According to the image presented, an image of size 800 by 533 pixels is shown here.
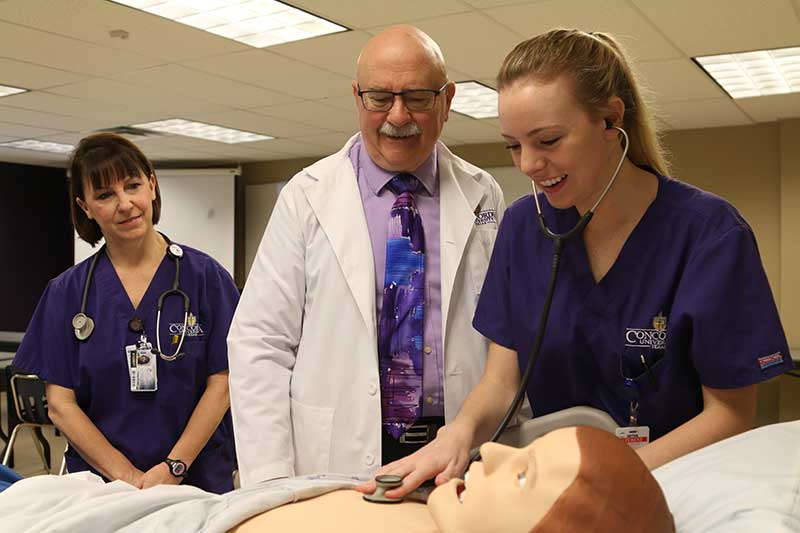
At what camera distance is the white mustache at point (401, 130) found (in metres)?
1.59

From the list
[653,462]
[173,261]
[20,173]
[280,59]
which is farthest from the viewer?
[20,173]

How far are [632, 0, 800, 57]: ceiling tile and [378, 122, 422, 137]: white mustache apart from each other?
2.19m

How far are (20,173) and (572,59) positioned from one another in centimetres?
896

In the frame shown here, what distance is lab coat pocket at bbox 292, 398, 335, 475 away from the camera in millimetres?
1633

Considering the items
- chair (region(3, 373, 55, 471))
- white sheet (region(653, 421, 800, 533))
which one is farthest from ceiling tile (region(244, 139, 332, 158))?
white sheet (region(653, 421, 800, 533))

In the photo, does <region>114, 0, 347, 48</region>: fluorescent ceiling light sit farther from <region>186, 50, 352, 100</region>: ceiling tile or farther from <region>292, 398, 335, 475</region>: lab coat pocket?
<region>292, 398, 335, 475</region>: lab coat pocket

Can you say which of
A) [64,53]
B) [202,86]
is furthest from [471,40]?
[64,53]

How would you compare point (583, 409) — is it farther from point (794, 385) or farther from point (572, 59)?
point (794, 385)

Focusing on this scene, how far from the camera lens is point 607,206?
1.27 meters

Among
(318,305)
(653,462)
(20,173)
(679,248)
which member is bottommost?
(653,462)

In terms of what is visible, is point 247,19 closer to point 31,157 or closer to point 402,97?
point 402,97

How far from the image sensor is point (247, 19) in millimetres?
→ 3752

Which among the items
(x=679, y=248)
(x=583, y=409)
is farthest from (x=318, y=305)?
(x=679, y=248)

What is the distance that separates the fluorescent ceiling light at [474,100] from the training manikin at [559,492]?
430 cm
